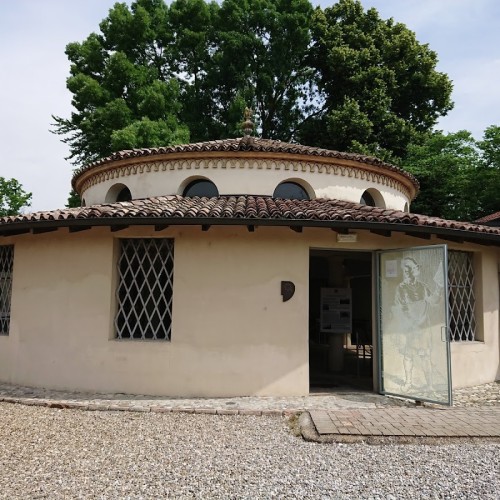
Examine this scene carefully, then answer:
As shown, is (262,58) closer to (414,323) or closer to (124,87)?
(124,87)

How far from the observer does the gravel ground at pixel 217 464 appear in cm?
354

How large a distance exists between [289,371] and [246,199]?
3.00m

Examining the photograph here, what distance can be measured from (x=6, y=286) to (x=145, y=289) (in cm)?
284

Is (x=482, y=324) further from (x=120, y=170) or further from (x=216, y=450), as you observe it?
(x=120, y=170)

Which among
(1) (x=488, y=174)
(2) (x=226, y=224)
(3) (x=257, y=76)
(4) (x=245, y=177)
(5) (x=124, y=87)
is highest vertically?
(3) (x=257, y=76)

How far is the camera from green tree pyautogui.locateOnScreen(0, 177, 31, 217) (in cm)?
2770

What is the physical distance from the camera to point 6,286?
807 cm

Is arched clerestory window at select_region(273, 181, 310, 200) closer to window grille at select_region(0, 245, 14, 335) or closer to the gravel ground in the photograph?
the gravel ground

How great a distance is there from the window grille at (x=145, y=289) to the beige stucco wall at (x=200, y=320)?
18 centimetres

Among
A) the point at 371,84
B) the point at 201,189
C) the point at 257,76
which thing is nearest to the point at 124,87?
the point at 257,76

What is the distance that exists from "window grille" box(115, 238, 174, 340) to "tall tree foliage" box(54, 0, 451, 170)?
12948mm

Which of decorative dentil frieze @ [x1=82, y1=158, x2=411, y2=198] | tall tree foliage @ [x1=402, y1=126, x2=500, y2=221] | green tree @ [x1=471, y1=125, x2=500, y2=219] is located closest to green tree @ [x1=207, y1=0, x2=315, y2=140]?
tall tree foliage @ [x1=402, y1=126, x2=500, y2=221]

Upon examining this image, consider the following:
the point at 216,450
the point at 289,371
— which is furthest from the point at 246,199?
the point at 216,450

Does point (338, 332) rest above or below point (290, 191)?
below
